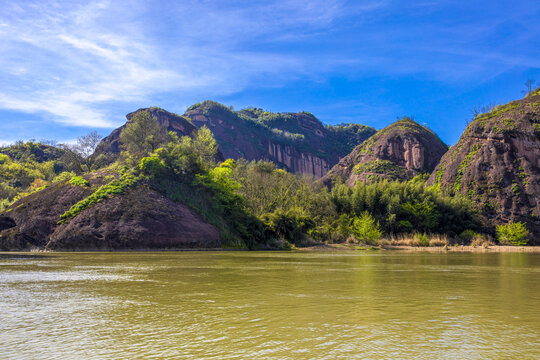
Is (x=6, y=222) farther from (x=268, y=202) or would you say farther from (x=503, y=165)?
(x=503, y=165)

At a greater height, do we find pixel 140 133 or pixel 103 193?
pixel 140 133

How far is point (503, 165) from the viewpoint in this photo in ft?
187

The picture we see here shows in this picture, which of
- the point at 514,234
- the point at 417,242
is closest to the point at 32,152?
→ the point at 417,242

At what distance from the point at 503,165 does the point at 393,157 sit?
121 ft

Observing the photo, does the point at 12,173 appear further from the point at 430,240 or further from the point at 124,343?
the point at 124,343

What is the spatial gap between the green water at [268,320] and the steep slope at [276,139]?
462 ft

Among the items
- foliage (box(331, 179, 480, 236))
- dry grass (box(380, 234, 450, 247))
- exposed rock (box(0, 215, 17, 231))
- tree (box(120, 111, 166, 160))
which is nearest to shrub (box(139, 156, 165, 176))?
exposed rock (box(0, 215, 17, 231))

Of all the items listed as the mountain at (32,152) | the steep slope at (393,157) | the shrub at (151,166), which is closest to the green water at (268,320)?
the shrub at (151,166)

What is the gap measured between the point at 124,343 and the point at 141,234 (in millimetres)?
30513

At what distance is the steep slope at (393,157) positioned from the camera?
299 feet

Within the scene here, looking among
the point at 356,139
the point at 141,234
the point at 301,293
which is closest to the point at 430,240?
the point at 141,234

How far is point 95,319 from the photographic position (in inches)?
259

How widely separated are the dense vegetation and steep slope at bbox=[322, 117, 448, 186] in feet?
118

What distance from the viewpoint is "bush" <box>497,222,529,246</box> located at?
1927 inches
